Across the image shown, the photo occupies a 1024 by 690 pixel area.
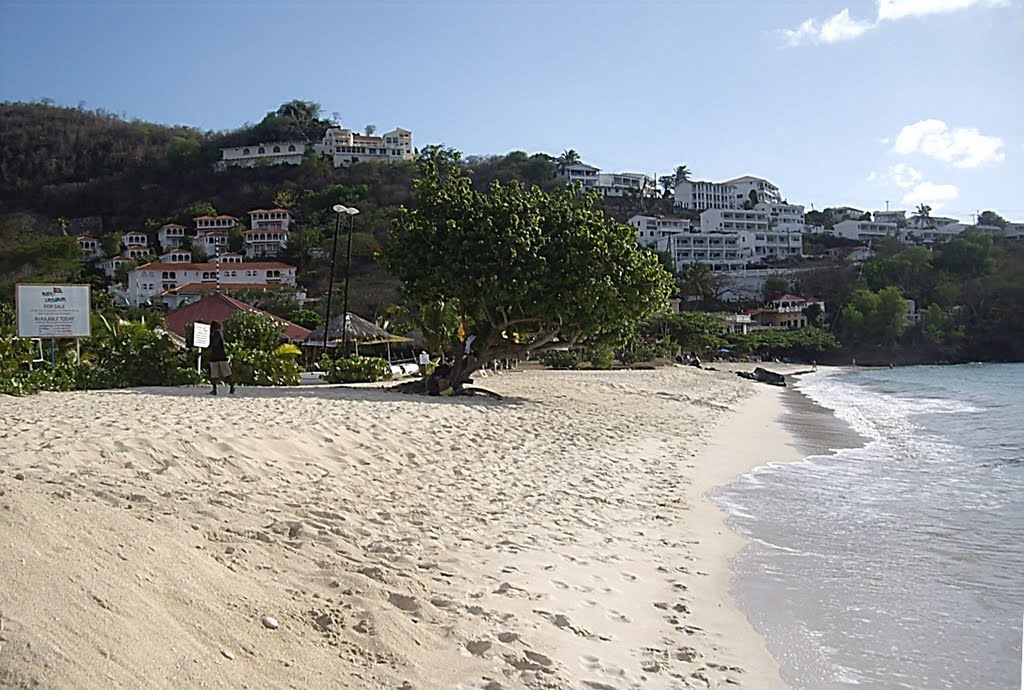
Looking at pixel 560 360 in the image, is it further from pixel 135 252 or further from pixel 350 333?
→ pixel 135 252

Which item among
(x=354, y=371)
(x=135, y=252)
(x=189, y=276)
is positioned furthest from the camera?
(x=135, y=252)

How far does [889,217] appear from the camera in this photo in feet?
438

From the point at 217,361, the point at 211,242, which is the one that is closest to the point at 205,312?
the point at 217,361

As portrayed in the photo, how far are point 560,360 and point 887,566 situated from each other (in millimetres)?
31190

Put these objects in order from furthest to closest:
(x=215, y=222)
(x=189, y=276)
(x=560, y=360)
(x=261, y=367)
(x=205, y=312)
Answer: (x=215, y=222)
(x=189, y=276)
(x=560, y=360)
(x=205, y=312)
(x=261, y=367)

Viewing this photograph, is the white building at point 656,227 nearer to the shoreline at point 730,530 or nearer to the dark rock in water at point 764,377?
the dark rock in water at point 764,377

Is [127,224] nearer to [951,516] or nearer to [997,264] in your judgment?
[997,264]

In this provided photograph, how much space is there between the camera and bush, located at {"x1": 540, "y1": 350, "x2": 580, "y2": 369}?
38.7 m

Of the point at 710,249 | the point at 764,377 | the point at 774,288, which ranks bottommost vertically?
the point at 764,377

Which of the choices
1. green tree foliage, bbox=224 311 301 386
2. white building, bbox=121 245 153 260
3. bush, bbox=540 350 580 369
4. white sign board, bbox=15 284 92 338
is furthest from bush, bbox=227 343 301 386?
white building, bbox=121 245 153 260

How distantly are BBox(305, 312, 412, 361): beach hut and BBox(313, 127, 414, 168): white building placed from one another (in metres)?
90.0

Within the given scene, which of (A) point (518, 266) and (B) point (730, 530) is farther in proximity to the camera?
(A) point (518, 266)

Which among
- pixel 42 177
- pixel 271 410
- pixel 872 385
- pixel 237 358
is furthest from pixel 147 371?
pixel 42 177

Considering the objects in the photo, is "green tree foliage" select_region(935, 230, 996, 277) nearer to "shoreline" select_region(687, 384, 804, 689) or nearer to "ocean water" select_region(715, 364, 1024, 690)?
"shoreline" select_region(687, 384, 804, 689)
